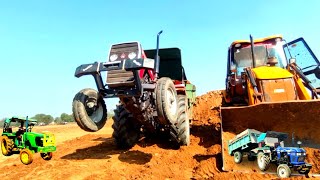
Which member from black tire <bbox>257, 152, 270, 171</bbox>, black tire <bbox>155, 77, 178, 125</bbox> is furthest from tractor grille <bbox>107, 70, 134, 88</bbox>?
black tire <bbox>257, 152, 270, 171</bbox>

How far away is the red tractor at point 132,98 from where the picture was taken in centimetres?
671

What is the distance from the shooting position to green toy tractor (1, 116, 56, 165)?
388 inches

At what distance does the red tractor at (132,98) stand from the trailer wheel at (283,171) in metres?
2.25

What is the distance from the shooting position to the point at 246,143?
629 cm

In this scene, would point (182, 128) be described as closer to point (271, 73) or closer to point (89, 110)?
point (89, 110)

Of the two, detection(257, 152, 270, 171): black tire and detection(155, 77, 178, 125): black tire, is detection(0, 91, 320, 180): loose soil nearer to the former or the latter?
detection(257, 152, 270, 171): black tire

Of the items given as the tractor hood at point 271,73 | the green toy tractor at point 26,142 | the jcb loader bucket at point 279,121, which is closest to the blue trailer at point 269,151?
the jcb loader bucket at point 279,121

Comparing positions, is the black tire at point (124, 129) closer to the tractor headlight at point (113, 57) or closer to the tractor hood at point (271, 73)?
the tractor headlight at point (113, 57)

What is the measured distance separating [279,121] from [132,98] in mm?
3182

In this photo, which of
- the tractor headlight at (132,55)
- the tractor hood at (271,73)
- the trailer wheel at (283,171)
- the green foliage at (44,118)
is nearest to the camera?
the trailer wheel at (283,171)

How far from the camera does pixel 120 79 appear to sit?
7.60 meters

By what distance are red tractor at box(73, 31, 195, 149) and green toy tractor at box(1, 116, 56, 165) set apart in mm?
2445

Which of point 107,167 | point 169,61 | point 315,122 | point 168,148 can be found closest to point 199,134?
point 168,148

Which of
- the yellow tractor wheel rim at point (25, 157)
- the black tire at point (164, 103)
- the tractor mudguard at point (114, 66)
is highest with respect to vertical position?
the tractor mudguard at point (114, 66)
